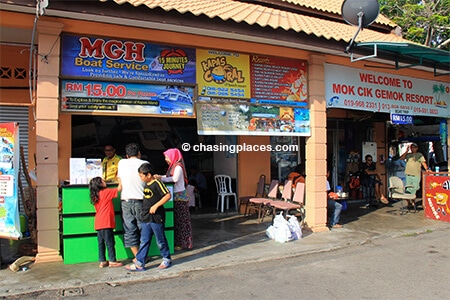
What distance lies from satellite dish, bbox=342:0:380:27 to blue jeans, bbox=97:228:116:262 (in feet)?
17.6

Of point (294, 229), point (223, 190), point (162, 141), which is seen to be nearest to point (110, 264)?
point (294, 229)

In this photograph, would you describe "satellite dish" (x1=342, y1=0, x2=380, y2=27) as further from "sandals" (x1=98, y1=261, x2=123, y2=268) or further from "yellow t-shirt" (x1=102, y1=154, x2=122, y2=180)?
"sandals" (x1=98, y1=261, x2=123, y2=268)

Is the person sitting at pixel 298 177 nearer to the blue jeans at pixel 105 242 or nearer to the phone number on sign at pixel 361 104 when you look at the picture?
the phone number on sign at pixel 361 104

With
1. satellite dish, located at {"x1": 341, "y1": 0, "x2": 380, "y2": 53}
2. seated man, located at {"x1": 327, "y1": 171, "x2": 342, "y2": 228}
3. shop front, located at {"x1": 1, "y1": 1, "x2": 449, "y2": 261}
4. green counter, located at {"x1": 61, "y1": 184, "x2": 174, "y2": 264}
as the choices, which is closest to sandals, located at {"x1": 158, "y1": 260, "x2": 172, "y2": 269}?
green counter, located at {"x1": 61, "y1": 184, "x2": 174, "y2": 264}

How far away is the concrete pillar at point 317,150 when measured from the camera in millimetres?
7820

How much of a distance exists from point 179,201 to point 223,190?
3.58 m

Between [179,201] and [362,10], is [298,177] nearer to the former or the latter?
[179,201]

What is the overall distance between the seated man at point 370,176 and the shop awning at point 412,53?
132 inches

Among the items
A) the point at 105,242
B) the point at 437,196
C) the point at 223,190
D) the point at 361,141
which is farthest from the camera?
the point at 361,141

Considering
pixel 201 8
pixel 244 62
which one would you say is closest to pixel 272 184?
pixel 244 62

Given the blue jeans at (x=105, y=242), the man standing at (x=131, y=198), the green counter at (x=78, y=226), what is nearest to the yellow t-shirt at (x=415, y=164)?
the man standing at (x=131, y=198)

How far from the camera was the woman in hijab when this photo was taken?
6297mm

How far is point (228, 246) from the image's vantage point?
22.0ft

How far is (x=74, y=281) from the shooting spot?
16.2 feet
